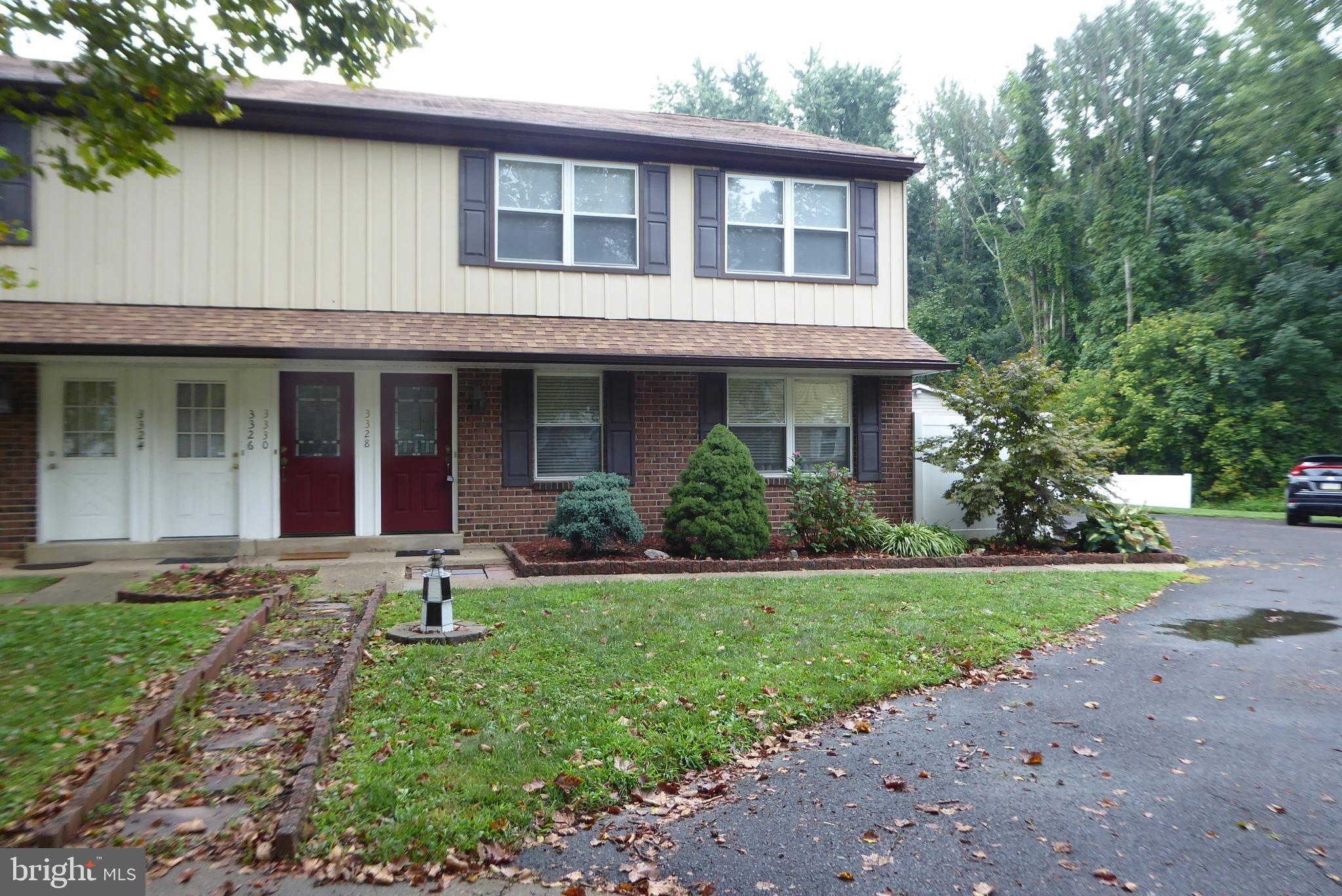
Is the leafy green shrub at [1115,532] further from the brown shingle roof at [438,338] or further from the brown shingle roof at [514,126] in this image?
the brown shingle roof at [514,126]

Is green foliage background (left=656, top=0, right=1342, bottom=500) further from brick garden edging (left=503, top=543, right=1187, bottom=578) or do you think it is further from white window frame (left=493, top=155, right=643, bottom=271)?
white window frame (left=493, top=155, right=643, bottom=271)

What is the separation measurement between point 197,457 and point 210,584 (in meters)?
3.18

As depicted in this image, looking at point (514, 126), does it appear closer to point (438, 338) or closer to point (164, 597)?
point (438, 338)

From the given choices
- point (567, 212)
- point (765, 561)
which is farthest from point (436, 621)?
point (567, 212)

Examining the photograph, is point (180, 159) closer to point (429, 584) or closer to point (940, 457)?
point (429, 584)

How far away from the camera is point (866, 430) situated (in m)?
12.7

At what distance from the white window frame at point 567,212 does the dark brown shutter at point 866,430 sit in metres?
3.80

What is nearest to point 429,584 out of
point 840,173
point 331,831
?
point 331,831

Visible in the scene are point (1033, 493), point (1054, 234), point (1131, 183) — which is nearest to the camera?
point (1033, 493)

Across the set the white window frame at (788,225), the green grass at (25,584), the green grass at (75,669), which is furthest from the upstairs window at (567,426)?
the green grass at (25,584)

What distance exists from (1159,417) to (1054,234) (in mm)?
9779

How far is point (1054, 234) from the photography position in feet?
104

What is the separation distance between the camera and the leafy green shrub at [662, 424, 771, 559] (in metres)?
9.90

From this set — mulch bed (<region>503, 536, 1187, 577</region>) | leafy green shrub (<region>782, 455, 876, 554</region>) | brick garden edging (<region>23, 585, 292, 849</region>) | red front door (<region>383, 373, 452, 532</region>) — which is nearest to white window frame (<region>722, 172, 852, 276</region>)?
leafy green shrub (<region>782, 455, 876, 554</region>)
